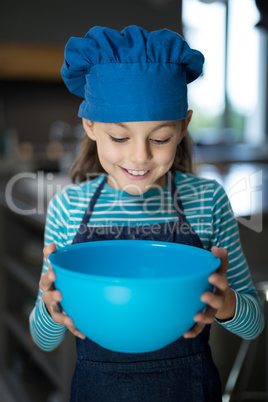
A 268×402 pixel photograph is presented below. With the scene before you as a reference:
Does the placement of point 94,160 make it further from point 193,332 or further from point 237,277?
point 193,332

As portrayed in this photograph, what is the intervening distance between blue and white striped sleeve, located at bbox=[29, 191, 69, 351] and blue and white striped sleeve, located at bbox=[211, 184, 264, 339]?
0.29 meters

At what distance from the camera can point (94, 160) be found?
105 cm

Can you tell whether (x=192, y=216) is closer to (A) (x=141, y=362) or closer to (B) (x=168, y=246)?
(B) (x=168, y=246)

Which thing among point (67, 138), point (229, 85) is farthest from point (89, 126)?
point (229, 85)

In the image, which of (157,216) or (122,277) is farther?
(157,216)

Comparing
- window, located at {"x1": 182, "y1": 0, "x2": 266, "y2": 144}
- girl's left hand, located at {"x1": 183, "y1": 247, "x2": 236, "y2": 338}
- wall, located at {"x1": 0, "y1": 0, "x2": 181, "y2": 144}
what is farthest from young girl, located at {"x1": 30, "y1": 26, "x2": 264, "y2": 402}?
window, located at {"x1": 182, "y1": 0, "x2": 266, "y2": 144}

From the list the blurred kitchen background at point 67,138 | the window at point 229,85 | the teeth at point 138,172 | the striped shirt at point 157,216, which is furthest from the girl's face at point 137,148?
the window at point 229,85

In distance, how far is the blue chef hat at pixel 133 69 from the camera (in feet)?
2.37

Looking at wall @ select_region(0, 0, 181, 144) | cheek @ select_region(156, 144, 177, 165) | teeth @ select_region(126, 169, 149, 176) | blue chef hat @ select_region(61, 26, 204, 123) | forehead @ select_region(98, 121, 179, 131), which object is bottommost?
teeth @ select_region(126, 169, 149, 176)

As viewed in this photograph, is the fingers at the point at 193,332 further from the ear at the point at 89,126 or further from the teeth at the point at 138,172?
the ear at the point at 89,126

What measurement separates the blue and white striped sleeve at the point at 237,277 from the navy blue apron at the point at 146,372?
0.05 m

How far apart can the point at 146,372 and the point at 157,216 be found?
0.29 m

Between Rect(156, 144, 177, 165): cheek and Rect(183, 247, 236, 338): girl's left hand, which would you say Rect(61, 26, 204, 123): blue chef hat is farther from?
Rect(183, 247, 236, 338): girl's left hand

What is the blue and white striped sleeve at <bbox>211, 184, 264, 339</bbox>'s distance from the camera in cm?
81
